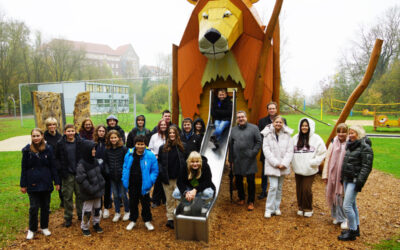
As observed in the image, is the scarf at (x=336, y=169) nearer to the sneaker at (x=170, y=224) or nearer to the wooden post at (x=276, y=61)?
the wooden post at (x=276, y=61)

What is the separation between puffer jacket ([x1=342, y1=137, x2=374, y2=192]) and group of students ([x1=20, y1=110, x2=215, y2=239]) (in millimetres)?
1769

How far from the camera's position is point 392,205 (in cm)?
474

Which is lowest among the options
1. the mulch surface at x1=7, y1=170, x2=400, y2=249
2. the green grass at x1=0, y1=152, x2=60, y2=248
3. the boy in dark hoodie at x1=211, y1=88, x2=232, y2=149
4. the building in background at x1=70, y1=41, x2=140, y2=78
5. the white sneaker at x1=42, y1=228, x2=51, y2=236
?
the green grass at x1=0, y1=152, x2=60, y2=248

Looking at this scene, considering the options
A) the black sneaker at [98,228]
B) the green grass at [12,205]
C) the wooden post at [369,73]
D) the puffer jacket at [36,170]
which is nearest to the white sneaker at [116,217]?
the black sneaker at [98,228]

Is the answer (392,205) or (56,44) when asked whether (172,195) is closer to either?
(392,205)

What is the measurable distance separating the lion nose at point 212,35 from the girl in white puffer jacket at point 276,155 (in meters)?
1.70

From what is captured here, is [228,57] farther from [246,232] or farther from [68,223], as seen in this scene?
[68,223]

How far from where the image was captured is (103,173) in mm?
4008

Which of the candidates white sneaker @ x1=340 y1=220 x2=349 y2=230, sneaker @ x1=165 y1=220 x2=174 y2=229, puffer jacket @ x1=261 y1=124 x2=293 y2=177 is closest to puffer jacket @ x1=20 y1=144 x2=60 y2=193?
sneaker @ x1=165 y1=220 x2=174 y2=229

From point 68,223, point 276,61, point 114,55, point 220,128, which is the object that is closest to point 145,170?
point 68,223

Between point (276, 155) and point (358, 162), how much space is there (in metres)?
1.18

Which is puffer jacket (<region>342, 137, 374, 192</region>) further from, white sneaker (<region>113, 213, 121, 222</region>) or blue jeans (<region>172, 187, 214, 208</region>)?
white sneaker (<region>113, 213, 121, 222</region>)

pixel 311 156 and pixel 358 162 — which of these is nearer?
pixel 358 162

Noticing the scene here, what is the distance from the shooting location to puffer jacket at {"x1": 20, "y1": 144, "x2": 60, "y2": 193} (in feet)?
11.2
